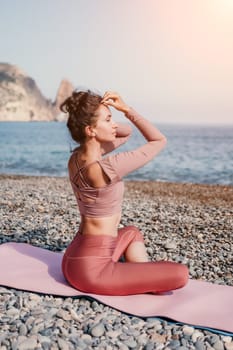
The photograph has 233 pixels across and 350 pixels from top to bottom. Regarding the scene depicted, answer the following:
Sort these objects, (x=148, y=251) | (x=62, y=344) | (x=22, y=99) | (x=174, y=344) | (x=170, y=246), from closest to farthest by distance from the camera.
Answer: (x=62, y=344), (x=174, y=344), (x=148, y=251), (x=170, y=246), (x=22, y=99)

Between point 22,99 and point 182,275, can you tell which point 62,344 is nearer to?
point 182,275

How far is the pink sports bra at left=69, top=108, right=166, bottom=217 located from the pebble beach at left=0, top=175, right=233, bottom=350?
0.79 m

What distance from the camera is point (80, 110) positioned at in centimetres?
452

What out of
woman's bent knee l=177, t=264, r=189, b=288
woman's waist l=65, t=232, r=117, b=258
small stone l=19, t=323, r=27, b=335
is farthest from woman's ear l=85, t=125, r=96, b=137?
small stone l=19, t=323, r=27, b=335

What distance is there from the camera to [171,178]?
75.4 ft

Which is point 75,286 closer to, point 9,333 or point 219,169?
point 9,333

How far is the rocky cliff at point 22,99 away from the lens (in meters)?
123

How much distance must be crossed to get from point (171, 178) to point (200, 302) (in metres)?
18.5

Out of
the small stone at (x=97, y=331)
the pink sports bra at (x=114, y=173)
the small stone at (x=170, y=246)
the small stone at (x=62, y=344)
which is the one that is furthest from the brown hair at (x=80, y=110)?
the small stone at (x=170, y=246)

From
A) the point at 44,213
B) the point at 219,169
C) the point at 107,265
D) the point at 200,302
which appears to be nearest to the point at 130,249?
the point at 107,265

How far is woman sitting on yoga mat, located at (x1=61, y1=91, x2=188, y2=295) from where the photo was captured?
451 cm

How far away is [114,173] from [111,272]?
2.74ft

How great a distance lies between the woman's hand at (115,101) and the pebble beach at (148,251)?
162cm

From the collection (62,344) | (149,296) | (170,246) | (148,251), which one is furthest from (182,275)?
(170,246)
